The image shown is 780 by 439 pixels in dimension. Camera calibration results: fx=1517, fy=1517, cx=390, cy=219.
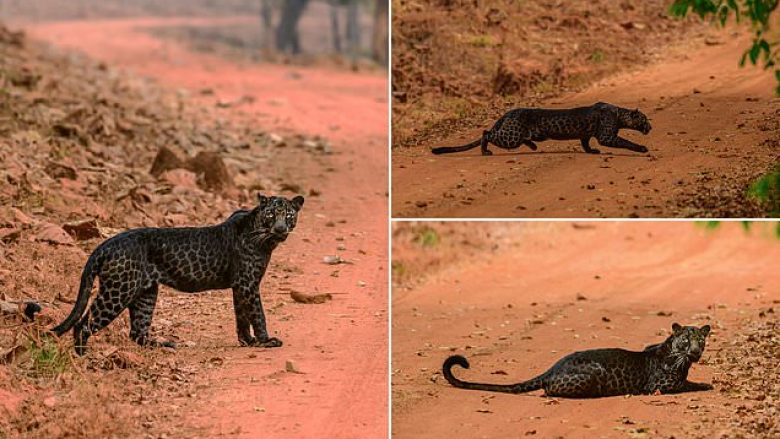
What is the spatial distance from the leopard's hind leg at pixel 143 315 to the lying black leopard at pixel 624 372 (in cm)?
214

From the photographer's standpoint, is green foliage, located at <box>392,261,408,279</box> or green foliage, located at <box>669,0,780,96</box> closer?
green foliage, located at <box>669,0,780,96</box>

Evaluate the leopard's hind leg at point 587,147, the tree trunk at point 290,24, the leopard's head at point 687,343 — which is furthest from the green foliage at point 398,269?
the tree trunk at point 290,24

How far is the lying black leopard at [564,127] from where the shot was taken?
993 cm

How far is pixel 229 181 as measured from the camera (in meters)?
16.4

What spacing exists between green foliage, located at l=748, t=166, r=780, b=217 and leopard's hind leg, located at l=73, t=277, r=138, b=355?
4081mm

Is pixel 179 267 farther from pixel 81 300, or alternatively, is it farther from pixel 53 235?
pixel 53 235

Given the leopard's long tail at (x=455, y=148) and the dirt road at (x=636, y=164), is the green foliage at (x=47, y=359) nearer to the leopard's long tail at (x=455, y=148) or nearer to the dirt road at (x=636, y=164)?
the dirt road at (x=636, y=164)

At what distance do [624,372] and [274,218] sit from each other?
2538 millimetres

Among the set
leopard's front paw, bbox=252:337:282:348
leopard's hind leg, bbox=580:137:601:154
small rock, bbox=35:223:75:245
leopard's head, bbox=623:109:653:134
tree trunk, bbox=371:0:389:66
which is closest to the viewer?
leopard's head, bbox=623:109:653:134

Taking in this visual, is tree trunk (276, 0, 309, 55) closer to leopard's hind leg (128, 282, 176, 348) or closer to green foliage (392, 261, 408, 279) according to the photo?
green foliage (392, 261, 408, 279)

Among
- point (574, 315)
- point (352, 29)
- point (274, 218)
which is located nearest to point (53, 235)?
point (274, 218)

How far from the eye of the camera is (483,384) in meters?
9.79

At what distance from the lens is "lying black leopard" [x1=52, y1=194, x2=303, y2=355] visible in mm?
9992

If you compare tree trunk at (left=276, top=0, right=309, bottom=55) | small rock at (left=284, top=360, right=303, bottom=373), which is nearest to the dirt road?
small rock at (left=284, top=360, right=303, bottom=373)
